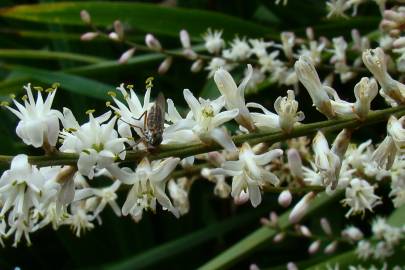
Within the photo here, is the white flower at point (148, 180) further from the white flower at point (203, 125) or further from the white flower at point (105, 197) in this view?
the white flower at point (105, 197)

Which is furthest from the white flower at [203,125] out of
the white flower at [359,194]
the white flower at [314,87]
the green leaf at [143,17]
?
the green leaf at [143,17]

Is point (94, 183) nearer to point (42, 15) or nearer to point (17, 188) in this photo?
point (42, 15)

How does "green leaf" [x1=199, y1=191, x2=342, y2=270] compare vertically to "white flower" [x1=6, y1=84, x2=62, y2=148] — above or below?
below

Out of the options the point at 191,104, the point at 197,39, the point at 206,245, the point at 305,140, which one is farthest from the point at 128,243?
the point at 191,104

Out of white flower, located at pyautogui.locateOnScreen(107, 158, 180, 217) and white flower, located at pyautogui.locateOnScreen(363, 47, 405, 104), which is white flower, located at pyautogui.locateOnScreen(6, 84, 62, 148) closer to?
white flower, located at pyautogui.locateOnScreen(107, 158, 180, 217)

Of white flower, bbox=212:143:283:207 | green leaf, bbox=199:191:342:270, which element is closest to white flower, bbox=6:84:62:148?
white flower, bbox=212:143:283:207

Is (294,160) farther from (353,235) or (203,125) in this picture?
(353,235)
